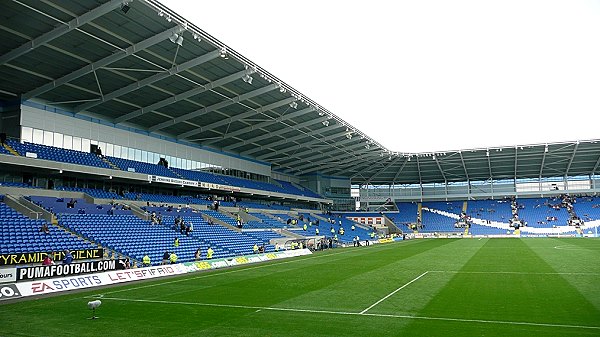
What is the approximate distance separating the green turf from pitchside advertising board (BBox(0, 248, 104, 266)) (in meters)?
4.45

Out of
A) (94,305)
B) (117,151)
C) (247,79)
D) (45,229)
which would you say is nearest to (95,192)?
(117,151)

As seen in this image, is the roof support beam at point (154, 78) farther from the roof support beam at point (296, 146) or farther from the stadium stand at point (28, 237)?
the roof support beam at point (296, 146)

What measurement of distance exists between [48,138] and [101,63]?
32.7 feet

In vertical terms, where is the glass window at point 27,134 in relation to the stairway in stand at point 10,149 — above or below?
above

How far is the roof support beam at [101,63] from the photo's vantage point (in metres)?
25.8

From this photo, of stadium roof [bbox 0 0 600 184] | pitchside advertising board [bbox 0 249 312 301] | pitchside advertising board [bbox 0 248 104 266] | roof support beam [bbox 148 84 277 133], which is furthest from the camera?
roof support beam [bbox 148 84 277 133]

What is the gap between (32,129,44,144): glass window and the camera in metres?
32.8

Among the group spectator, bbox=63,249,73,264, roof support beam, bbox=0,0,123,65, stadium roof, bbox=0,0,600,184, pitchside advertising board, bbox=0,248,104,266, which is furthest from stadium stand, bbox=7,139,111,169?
spectator, bbox=63,249,73,264

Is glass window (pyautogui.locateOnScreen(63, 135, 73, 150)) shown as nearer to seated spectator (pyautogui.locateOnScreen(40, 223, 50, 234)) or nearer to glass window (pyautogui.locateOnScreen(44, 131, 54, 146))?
glass window (pyautogui.locateOnScreen(44, 131, 54, 146))

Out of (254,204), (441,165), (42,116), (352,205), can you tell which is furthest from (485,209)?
(42,116)

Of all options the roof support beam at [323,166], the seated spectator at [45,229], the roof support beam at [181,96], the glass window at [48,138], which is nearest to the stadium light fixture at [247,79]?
the roof support beam at [181,96]

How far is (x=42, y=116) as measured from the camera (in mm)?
33594

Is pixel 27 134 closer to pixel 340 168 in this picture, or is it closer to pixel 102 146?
pixel 102 146

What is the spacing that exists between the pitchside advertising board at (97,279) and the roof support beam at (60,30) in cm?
1238
